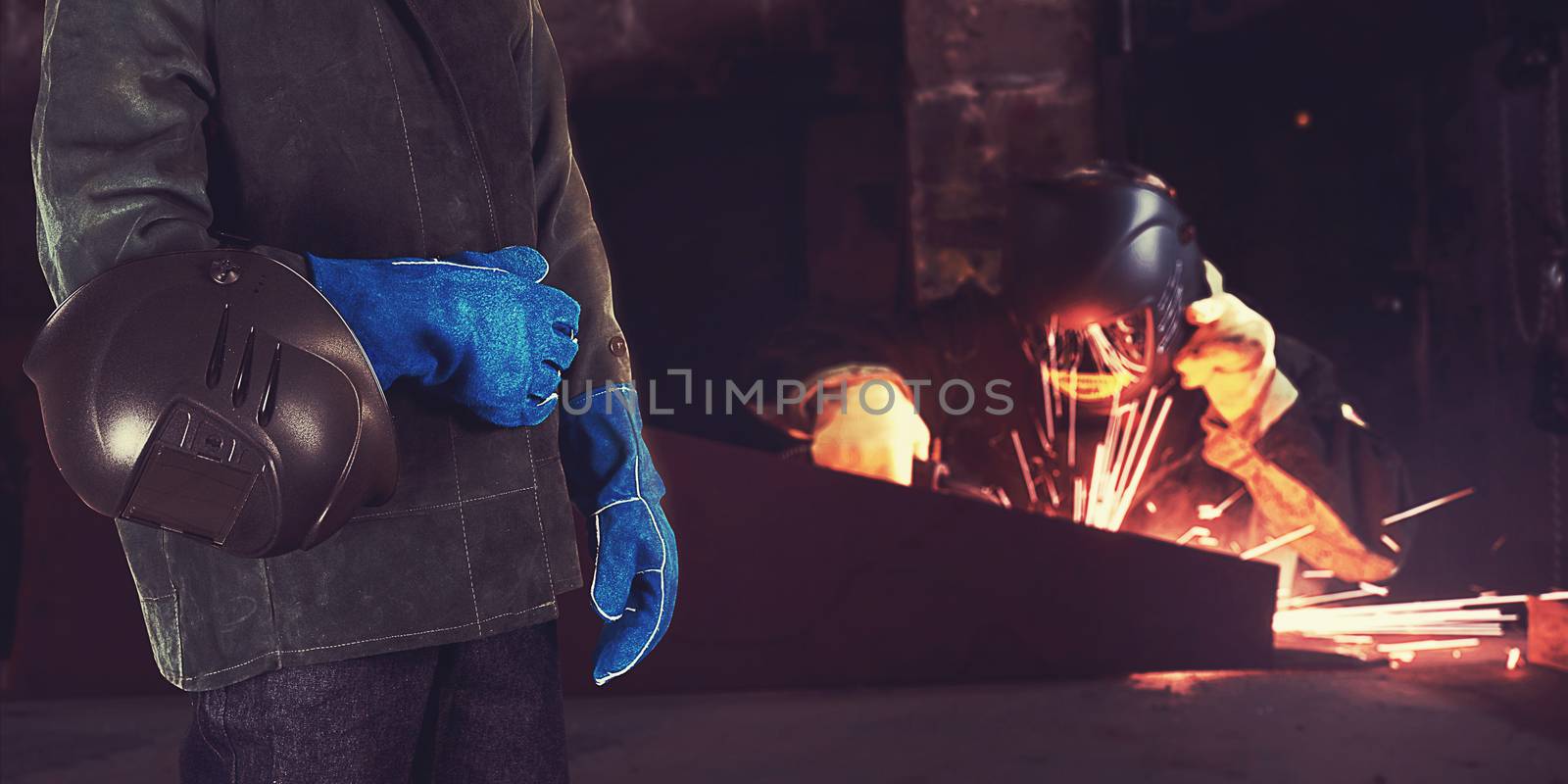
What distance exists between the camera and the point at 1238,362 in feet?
9.90

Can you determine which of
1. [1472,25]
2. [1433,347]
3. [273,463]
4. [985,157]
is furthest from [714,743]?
[1472,25]

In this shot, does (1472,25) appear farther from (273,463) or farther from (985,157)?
(273,463)

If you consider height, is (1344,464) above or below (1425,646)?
above

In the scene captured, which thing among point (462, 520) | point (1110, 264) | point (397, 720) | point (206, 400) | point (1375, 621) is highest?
point (206, 400)

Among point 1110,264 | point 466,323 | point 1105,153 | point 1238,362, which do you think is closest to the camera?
point 466,323

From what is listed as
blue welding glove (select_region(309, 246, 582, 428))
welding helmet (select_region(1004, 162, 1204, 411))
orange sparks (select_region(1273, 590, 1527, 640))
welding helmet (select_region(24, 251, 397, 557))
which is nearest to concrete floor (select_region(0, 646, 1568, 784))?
orange sparks (select_region(1273, 590, 1527, 640))

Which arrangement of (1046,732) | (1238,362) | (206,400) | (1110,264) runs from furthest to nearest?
(1238,362) → (1110,264) → (1046,732) → (206,400)

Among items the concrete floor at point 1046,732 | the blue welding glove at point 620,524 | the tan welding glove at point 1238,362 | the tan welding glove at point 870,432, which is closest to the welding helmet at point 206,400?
the blue welding glove at point 620,524

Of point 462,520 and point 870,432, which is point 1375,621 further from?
point 462,520

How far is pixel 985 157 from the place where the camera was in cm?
363

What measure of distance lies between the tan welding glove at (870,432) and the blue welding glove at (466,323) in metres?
2.02

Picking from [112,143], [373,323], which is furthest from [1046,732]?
[112,143]

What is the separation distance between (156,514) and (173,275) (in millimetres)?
139

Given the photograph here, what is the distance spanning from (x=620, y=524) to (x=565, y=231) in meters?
0.26
